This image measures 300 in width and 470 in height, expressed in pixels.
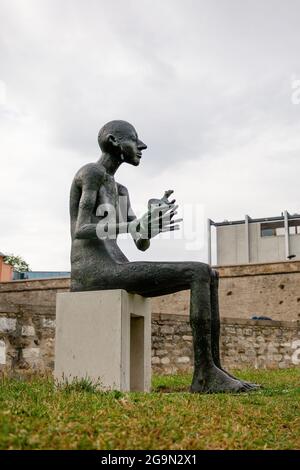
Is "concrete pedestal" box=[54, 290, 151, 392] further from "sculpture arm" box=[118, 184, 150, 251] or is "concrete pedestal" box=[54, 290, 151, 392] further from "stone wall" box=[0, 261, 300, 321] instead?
"stone wall" box=[0, 261, 300, 321]

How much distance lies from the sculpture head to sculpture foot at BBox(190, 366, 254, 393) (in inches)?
77.8

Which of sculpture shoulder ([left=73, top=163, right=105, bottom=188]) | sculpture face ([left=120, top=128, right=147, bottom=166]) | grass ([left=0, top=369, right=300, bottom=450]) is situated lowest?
grass ([left=0, top=369, right=300, bottom=450])

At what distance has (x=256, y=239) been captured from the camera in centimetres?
3519

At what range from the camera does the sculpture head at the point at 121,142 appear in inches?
223

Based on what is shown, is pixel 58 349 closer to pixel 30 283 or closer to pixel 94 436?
Answer: pixel 94 436

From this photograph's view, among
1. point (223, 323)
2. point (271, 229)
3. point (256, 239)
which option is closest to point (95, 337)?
point (223, 323)

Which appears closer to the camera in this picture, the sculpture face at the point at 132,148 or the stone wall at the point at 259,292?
the sculpture face at the point at 132,148

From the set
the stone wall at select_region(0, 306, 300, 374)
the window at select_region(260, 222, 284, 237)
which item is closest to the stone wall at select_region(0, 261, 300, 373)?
the stone wall at select_region(0, 306, 300, 374)

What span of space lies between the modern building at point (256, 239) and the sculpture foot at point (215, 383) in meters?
28.5

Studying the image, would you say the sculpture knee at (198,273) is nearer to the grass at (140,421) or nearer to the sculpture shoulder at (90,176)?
the grass at (140,421)

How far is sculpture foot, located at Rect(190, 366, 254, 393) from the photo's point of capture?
5.00m

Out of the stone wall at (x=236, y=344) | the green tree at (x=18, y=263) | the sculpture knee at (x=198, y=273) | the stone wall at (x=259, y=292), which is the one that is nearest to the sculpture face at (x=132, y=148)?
the sculpture knee at (x=198, y=273)

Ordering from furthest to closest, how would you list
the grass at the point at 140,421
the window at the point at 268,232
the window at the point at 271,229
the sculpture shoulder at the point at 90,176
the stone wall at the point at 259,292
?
the window at the point at 268,232 < the window at the point at 271,229 < the stone wall at the point at 259,292 < the sculpture shoulder at the point at 90,176 < the grass at the point at 140,421
